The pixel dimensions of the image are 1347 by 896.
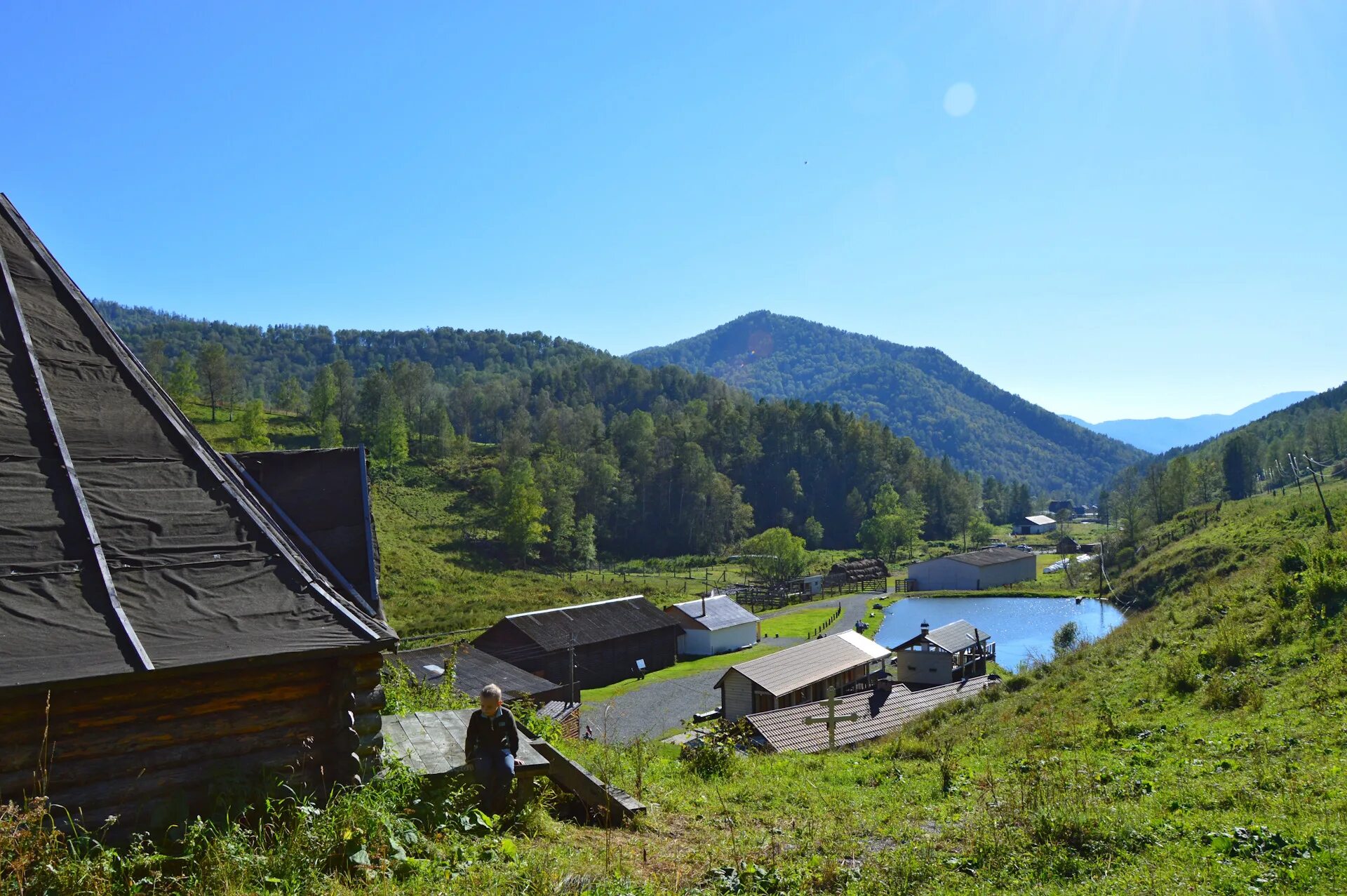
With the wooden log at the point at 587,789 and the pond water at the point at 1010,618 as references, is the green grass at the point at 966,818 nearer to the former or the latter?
the wooden log at the point at 587,789

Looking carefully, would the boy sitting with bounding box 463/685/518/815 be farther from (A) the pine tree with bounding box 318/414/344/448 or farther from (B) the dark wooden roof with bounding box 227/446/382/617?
(A) the pine tree with bounding box 318/414/344/448

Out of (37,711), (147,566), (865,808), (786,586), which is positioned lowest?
(786,586)

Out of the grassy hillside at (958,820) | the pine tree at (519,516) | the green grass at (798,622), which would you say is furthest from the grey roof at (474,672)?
the pine tree at (519,516)

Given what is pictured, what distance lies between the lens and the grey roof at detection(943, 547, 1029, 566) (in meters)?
87.6

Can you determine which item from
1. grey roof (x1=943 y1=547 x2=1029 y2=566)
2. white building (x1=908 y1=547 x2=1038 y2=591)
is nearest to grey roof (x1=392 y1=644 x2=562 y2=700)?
white building (x1=908 y1=547 x2=1038 y2=591)

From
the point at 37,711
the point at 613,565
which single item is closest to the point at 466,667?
the point at 37,711

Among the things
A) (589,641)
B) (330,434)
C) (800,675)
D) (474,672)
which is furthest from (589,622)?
(330,434)

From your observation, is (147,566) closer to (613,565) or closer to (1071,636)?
(1071,636)

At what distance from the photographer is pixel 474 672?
1202 inches

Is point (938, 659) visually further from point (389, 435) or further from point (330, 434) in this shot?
point (330, 434)

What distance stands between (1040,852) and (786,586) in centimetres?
7712

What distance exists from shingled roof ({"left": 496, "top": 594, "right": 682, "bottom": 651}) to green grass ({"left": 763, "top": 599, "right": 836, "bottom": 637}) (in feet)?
39.7

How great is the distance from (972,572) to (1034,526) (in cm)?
7748

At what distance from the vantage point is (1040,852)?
22.9ft
